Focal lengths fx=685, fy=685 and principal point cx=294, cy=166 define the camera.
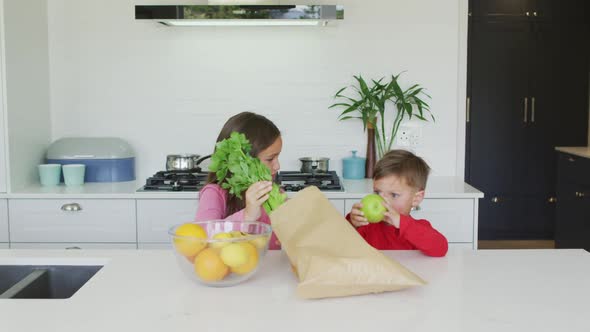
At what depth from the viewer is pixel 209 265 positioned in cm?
147

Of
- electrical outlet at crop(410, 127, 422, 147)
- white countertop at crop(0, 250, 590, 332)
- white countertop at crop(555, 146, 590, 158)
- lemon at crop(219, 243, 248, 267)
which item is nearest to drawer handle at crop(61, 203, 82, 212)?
white countertop at crop(0, 250, 590, 332)

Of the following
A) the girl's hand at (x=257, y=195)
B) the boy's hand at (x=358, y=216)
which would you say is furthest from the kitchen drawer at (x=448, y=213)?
the girl's hand at (x=257, y=195)

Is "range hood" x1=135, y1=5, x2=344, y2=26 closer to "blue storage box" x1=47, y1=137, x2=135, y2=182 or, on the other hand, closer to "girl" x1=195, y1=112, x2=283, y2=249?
"blue storage box" x1=47, y1=137, x2=135, y2=182

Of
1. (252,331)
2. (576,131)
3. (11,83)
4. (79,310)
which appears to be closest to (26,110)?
(11,83)

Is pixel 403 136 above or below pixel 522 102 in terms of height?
below

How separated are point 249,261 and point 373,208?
1.46ft

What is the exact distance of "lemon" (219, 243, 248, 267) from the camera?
1.46 m

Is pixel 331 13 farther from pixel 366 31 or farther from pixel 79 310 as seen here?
pixel 79 310

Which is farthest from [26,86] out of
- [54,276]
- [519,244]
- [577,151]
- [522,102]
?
[519,244]

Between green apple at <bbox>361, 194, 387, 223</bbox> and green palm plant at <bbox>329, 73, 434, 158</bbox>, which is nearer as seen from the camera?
green apple at <bbox>361, 194, 387, 223</bbox>

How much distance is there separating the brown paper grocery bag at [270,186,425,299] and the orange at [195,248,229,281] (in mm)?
160

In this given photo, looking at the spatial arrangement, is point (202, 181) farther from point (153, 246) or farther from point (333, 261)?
point (333, 261)

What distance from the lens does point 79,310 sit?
1.37 meters

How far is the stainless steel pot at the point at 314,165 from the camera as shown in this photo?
11.4ft
